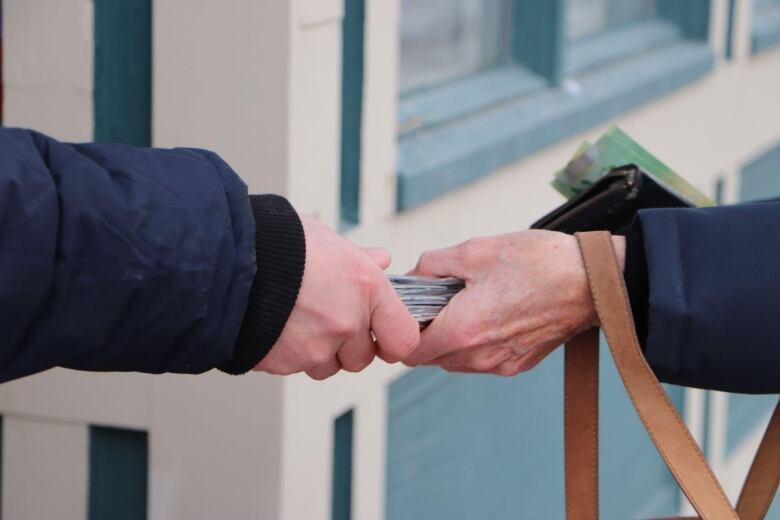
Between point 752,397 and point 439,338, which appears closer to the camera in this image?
point 439,338

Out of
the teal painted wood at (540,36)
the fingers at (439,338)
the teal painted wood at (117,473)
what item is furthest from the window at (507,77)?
the fingers at (439,338)

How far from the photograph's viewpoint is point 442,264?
2029mm

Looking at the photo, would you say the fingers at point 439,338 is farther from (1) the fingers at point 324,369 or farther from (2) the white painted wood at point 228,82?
(2) the white painted wood at point 228,82

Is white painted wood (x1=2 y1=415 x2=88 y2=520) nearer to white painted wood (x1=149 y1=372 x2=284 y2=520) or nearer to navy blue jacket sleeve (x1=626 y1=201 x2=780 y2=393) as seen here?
white painted wood (x1=149 y1=372 x2=284 y2=520)

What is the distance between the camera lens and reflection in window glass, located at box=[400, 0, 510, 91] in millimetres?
3205

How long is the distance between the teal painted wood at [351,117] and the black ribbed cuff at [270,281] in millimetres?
911

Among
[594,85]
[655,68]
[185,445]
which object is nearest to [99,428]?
[185,445]

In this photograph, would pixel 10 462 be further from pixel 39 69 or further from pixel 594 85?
pixel 594 85

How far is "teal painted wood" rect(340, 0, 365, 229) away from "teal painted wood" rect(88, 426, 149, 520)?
534 millimetres

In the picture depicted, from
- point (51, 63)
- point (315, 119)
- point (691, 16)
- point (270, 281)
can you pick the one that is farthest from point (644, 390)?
point (691, 16)

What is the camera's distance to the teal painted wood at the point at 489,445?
118 inches

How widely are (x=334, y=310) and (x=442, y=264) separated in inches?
14.5

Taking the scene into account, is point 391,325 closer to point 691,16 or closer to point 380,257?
point 380,257

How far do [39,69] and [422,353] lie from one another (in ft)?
2.70
